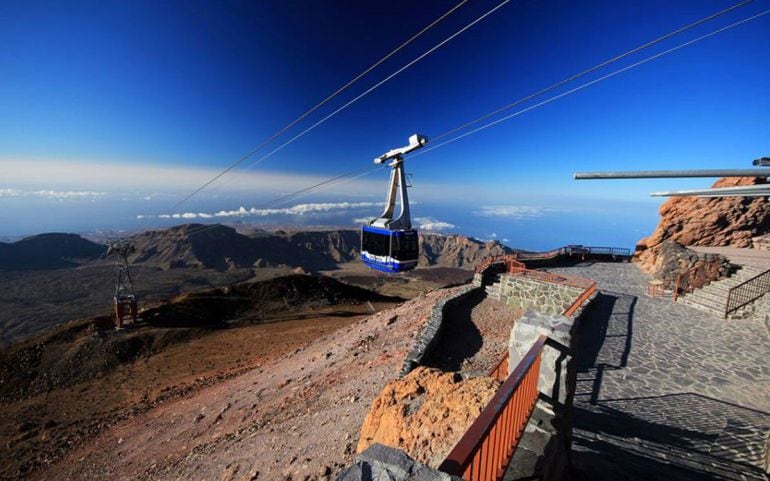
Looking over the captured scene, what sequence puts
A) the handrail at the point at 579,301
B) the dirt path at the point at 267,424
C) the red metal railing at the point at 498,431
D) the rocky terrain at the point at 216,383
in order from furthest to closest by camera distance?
the handrail at the point at 579,301 < the rocky terrain at the point at 216,383 < the dirt path at the point at 267,424 < the red metal railing at the point at 498,431

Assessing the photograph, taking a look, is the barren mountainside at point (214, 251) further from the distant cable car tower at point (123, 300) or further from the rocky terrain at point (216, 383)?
the rocky terrain at point (216, 383)

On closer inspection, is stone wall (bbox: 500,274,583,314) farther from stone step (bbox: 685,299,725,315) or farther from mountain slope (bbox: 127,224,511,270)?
mountain slope (bbox: 127,224,511,270)

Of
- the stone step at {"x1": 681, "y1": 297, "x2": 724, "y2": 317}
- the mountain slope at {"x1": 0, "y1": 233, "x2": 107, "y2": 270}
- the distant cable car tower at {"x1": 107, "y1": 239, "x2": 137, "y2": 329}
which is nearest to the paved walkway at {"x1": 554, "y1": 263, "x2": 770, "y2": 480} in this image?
the stone step at {"x1": 681, "y1": 297, "x2": 724, "y2": 317}

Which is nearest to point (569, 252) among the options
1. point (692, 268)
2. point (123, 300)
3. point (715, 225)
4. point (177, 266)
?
point (692, 268)

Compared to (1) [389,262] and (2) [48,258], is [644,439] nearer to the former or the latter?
(1) [389,262]

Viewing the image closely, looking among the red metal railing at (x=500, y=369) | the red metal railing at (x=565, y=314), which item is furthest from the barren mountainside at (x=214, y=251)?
the red metal railing at (x=500, y=369)

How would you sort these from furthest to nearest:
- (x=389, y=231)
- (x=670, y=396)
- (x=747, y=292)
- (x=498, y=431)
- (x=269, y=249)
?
(x=269, y=249)
(x=389, y=231)
(x=747, y=292)
(x=670, y=396)
(x=498, y=431)

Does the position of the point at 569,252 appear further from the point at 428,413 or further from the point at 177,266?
the point at 177,266
